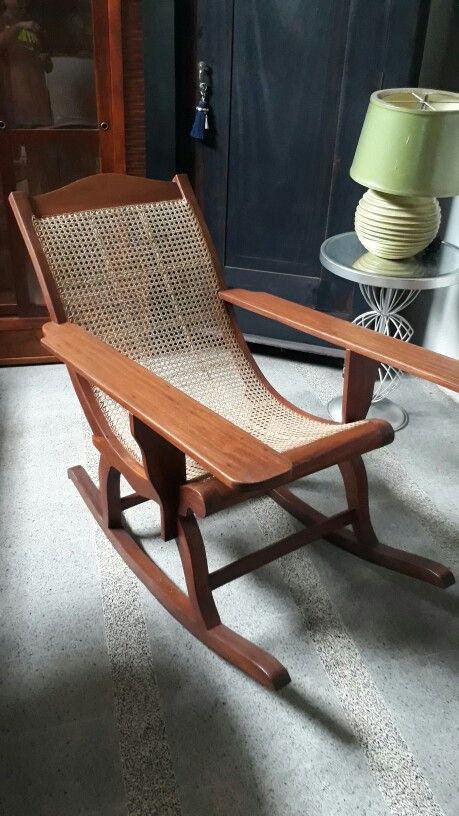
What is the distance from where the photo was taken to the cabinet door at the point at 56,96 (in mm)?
2096

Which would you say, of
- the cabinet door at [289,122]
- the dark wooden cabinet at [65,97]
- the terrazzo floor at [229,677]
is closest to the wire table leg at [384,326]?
the cabinet door at [289,122]

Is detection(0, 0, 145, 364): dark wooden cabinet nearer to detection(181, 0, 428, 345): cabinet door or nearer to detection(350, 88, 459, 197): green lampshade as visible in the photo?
detection(181, 0, 428, 345): cabinet door

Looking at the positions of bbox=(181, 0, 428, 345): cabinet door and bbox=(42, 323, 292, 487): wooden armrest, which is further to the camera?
bbox=(181, 0, 428, 345): cabinet door

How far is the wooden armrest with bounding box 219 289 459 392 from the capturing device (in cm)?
124

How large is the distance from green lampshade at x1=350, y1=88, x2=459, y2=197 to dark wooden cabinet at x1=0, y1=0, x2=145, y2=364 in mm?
832

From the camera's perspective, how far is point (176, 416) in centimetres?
106

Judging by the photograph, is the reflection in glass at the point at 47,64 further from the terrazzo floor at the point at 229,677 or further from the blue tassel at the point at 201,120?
the terrazzo floor at the point at 229,677

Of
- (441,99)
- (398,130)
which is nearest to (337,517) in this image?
(398,130)

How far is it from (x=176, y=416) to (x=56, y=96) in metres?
1.60

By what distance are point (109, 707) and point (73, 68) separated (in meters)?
1.89

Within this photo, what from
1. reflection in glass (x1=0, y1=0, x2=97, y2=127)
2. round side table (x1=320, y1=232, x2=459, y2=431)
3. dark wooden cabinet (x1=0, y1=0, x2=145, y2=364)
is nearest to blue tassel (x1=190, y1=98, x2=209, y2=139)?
dark wooden cabinet (x1=0, y1=0, x2=145, y2=364)

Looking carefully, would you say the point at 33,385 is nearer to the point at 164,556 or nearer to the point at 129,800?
the point at 164,556

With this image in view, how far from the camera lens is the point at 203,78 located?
2.25 meters

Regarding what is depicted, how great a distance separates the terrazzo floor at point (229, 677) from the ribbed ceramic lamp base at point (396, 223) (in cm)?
67
